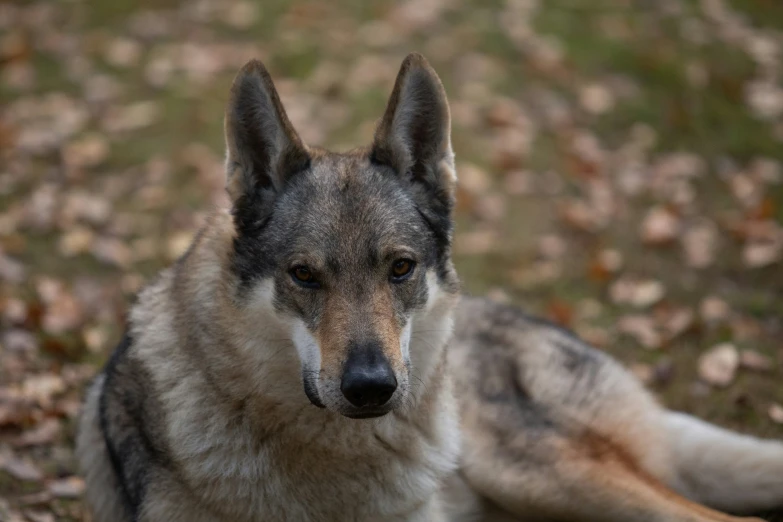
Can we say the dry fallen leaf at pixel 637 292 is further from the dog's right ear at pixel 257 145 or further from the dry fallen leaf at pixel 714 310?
the dog's right ear at pixel 257 145

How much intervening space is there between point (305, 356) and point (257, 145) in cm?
93

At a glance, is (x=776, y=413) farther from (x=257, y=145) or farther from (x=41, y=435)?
(x=41, y=435)

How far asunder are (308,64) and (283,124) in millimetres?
6562

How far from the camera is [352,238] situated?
10.9 feet

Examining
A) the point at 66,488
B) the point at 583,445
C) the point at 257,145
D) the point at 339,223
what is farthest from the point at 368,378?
the point at 66,488

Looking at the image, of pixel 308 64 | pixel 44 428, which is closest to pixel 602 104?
pixel 308 64

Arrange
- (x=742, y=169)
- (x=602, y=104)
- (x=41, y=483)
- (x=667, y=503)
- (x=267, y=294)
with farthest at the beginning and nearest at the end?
(x=602, y=104) < (x=742, y=169) < (x=41, y=483) < (x=667, y=503) < (x=267, y=294)

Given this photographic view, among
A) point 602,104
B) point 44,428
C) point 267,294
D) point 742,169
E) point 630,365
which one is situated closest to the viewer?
point 267,294

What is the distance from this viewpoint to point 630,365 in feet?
19.3

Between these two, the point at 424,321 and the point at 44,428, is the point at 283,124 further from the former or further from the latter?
the point at 44,428

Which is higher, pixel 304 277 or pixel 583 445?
pixel 304 277

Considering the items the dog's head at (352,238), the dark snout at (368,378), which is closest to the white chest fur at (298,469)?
the dog's head at (352,238)

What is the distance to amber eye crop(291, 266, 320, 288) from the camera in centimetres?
330

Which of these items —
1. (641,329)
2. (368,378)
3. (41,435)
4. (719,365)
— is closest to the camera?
(368,378)
